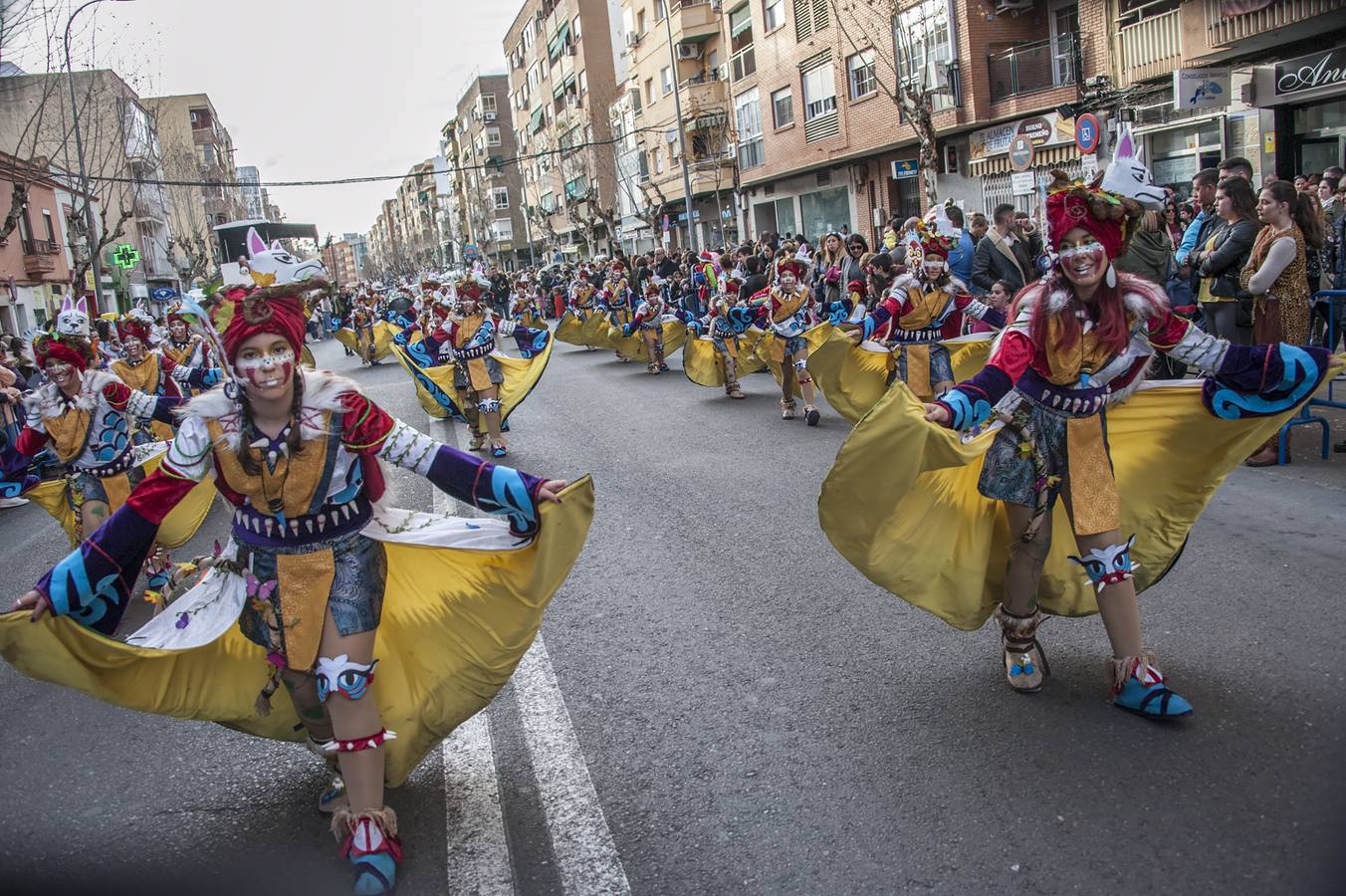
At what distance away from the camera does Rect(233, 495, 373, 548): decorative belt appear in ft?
11.5

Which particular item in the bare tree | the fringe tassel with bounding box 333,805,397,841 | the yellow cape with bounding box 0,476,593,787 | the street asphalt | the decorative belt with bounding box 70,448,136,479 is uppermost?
the bare tree

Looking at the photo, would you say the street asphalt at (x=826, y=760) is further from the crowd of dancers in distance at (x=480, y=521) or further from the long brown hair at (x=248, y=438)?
the long brown hair at (x=248, y=438)

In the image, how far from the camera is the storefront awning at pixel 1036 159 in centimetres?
2453

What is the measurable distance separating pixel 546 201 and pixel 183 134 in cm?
3148

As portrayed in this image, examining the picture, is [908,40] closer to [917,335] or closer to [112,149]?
[917,335]

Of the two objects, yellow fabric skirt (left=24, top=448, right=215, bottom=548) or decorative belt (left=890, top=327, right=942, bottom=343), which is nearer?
yellow fabric skirt (left=24, top=448, right=215, bottom=548)

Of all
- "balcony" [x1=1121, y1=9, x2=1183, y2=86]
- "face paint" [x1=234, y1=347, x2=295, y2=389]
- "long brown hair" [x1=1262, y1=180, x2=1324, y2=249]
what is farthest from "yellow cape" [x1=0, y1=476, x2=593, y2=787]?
"balcony" [x1=1121, y1=9, x2=1183, y2=86]

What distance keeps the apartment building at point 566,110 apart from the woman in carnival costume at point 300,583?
141 feet

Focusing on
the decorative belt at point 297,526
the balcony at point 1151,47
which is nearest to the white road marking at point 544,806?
the decorative belt at point 297,526

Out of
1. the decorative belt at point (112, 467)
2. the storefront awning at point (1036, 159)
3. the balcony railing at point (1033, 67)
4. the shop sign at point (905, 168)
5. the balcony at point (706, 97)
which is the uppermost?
the balcony at point (706, 97)

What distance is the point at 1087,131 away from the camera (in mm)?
14344

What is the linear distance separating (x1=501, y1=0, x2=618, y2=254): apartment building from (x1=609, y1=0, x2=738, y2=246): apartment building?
2.69 meters

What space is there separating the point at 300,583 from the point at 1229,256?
7144 millimetres

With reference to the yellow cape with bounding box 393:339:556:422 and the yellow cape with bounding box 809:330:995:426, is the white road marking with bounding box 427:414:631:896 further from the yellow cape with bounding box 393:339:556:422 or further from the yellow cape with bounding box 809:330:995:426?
the yellow cape with bounding box 393:339:556:422
